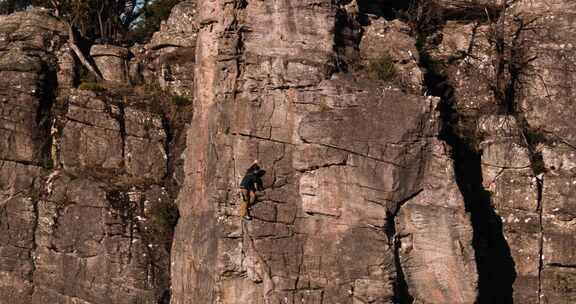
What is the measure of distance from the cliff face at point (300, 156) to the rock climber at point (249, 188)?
23 cm

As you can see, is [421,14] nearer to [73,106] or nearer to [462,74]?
[462,74]

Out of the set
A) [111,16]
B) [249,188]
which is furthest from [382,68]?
[111,16]

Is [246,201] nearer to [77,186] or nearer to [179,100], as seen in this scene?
[77,186]

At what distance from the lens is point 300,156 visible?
25859 millimetres

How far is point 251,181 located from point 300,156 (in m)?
1.19

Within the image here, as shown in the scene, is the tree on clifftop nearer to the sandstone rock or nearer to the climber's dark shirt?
the sandstone rock

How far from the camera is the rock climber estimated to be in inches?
998

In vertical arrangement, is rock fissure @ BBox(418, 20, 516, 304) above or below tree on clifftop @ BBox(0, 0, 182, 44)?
below

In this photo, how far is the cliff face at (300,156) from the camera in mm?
25656

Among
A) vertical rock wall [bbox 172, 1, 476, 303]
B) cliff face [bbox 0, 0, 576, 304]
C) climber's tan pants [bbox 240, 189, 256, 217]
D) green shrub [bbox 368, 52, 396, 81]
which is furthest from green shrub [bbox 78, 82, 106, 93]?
green shrub [bbox 368, 52, 396, 81]

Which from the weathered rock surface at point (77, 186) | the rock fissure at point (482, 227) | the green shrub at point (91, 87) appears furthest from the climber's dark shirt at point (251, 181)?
the green shrub at point (91, 87)

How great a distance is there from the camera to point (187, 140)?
92.3 feet

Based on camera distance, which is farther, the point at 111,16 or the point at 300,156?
the point at 111,16

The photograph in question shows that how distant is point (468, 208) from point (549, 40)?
5.02m
